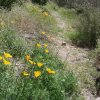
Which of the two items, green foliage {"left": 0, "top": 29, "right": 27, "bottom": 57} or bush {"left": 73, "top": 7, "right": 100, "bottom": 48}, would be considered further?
bush {"left": 73, "top": 7, "right": 100, "bottom": 48}

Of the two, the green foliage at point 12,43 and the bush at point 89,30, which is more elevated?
the green foliage at point 12,43

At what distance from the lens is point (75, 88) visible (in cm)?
614

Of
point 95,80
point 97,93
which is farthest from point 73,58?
point 97,93

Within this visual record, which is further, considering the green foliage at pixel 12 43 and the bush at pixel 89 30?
the bush at pixel 89 30

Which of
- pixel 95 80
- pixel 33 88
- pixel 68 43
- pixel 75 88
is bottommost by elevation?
pixel 68 43

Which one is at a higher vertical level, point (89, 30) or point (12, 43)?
point (12, 43)

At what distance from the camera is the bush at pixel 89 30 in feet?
36.8

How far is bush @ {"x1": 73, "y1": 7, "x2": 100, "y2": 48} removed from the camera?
11203 mm

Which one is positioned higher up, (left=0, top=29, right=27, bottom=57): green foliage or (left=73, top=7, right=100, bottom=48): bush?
(left=0, top=29, right=27, bottom=57): green foliage

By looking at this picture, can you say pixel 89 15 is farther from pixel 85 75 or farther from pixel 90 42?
pixel 85 75

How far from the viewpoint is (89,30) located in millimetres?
11391

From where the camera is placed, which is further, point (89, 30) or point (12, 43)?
point (89, 30)

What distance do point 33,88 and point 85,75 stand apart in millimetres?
2466

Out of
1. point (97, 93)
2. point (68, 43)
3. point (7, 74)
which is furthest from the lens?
point (68, 43)
